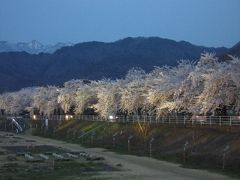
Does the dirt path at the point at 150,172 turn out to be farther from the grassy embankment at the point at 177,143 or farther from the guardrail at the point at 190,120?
the guardrail at the point at 190,120

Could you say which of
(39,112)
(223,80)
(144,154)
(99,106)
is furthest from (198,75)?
(39,112)

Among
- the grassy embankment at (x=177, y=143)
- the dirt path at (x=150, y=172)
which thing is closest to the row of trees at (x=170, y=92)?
the grassy embankment at (x=177, y=143)

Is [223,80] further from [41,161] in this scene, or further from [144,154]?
[41,161]

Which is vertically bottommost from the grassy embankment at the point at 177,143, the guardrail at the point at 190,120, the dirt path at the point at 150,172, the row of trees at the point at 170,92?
the dirt path at the point at 150,172

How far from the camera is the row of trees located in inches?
2411

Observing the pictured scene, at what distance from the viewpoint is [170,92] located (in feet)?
242

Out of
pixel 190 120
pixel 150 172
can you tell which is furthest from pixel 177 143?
pixel 150 172

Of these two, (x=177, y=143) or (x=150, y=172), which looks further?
(x=177, y=143)

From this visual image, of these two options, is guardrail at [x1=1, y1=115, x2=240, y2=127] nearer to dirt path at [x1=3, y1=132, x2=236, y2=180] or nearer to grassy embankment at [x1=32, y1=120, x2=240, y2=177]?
grassy embankment at [x1=32, y1=120, x2=240, y2=177]

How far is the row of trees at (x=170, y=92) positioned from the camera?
61250 mm

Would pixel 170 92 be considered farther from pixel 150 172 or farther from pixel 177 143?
pixel 150 172

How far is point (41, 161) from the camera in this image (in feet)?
173

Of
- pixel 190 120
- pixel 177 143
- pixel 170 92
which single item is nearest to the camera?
pixel 177 143

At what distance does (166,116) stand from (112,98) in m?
24.2
